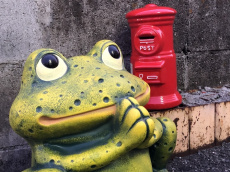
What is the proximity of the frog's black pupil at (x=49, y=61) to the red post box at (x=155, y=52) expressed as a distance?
1.14 m

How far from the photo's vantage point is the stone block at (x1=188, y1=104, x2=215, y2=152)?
9.41 ft

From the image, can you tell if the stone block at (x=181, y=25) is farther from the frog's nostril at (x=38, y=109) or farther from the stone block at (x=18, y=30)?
the frog's nostril at (x=38, y=109)

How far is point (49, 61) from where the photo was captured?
1.70 meters

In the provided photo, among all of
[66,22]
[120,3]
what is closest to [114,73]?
[66,22]

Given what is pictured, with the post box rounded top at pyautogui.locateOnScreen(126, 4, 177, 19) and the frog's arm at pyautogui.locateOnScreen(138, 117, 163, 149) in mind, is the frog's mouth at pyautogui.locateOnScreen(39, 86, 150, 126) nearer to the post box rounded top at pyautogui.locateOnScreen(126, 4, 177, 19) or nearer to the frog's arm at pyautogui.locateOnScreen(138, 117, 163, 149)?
the frog's arm at pyautogui.locateOnScreen(138, 117, 163, 149)

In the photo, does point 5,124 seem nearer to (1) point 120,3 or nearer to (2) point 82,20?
(2) point 82,20

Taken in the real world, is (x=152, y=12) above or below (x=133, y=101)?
above

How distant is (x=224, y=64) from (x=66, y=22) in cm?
191

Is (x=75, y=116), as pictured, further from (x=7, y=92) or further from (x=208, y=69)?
(x=208, y=69)

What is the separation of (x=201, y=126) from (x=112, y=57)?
1.40m

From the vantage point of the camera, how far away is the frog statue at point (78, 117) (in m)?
1.59

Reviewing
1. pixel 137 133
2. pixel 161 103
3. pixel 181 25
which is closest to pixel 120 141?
pixel 137 133

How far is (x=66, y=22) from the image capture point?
9.20 feet

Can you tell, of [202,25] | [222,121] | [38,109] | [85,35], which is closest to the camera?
[38,109]
